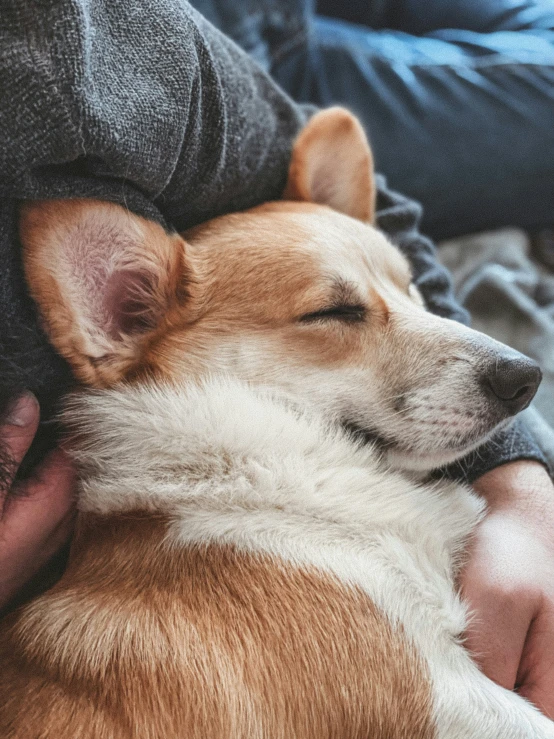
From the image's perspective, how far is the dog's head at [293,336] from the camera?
3.41 feet

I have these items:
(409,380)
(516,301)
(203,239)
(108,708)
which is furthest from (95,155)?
(516,301)

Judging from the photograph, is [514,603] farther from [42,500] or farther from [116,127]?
[116,127]

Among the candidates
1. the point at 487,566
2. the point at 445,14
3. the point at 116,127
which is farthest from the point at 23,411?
the point at 445,14

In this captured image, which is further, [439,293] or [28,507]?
[439,293]

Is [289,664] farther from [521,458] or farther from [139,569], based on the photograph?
[521,458]

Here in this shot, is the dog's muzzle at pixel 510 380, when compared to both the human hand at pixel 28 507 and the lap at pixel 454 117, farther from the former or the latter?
the lap at pixel 454 117

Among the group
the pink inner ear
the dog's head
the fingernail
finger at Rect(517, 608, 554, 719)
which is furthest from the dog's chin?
the fingernail

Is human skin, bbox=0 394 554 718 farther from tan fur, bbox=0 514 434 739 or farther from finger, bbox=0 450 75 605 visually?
tan fur, bbox=0 514 434 739

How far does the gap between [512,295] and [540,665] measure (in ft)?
3.42

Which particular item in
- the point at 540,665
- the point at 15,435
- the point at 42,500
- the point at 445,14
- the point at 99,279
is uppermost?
the point at 445,14

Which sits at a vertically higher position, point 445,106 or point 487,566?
point 445,106

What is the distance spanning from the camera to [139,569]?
920mm

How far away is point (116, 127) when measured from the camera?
2.74ft

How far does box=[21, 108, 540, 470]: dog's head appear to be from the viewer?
1.04 m
